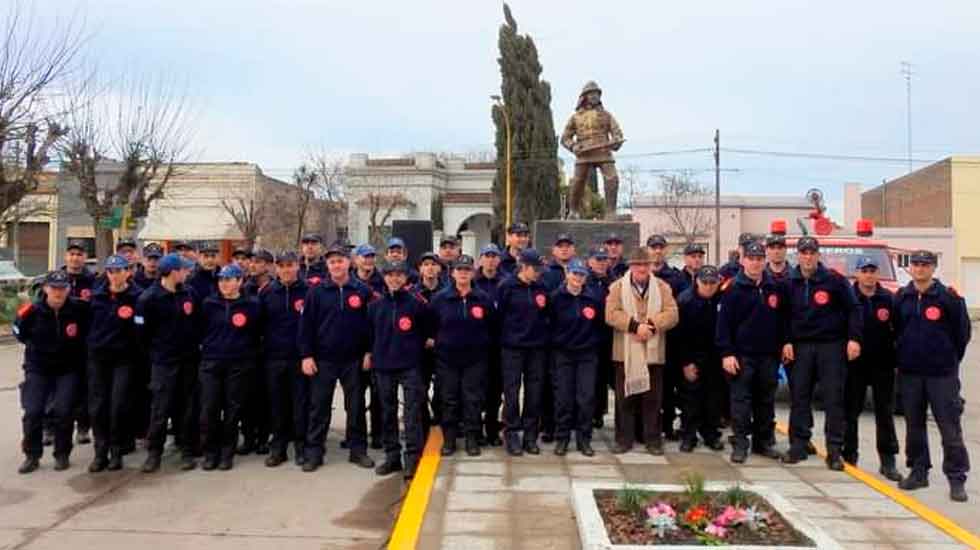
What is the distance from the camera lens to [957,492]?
21.0 feet

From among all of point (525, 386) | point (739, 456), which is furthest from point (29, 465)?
point (739, 456)

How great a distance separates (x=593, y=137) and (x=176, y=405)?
305 inches

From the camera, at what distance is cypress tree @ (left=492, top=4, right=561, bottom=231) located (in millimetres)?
30984

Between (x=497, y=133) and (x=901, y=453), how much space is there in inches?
960

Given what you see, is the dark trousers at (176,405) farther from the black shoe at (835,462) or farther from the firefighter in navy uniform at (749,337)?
the black shoe at (835,462)

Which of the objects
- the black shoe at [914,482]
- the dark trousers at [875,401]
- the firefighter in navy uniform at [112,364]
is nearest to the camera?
the black shoe at [914,482]

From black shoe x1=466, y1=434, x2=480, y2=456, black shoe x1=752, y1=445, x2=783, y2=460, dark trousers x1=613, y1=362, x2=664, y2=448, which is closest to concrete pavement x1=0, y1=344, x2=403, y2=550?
black shoe x1=466, y1=434, x2=480, y2=456

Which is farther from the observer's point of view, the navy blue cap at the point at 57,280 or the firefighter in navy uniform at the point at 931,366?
the navy blue cap at the point at 57,280

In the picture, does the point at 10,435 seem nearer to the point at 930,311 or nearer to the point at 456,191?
the point at 930,311

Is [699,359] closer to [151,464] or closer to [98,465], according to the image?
[151,464]

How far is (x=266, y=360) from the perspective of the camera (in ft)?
24.3

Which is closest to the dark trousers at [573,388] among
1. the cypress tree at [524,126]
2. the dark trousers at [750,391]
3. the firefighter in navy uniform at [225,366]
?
the dark trousers at [750,391]

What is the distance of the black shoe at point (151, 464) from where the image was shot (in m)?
7.12

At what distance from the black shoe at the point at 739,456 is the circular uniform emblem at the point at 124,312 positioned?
5.31 metres
